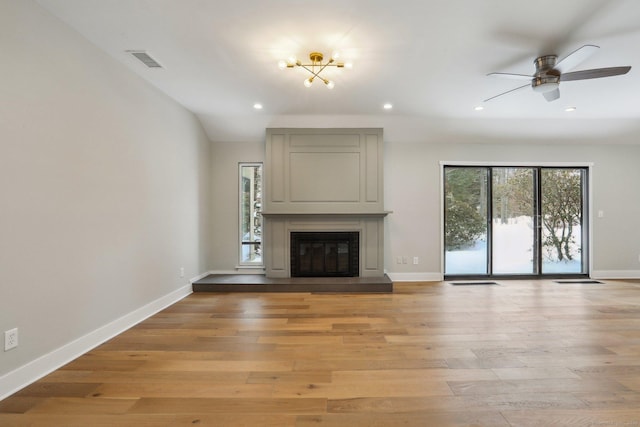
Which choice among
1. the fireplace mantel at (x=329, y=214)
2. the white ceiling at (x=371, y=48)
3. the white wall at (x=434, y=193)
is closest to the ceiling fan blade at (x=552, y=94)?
the white ceiling at (x=371, y=48)

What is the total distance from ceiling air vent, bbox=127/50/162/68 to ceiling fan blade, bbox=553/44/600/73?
145 inches

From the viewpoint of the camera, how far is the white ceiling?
2068 mm

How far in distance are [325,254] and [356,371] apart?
2684mm

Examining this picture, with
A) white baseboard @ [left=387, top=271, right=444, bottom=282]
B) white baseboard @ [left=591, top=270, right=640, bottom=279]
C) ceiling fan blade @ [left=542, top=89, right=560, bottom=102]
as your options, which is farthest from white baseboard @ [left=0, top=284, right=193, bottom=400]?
white baseboard @ [left=591, top=270, right=640, bottom=279]

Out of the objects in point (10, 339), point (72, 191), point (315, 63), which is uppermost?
point (315, 63)

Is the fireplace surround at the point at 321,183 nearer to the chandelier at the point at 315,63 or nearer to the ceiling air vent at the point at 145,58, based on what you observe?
the chandelier at the point at 315,63

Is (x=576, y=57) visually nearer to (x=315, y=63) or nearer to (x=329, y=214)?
(x=315, y=63)

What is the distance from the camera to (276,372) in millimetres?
2014

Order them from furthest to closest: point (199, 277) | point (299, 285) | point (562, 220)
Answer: point (562, 220) → point (199, 277) → point (299, 285)

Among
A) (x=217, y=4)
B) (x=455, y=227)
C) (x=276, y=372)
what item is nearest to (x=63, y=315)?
(x=276, y=372)

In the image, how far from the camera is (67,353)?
218 centimetres

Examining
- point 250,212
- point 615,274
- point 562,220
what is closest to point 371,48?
point 250,212

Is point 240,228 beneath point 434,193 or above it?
beneath

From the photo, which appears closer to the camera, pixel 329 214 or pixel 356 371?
pixel 356 371
